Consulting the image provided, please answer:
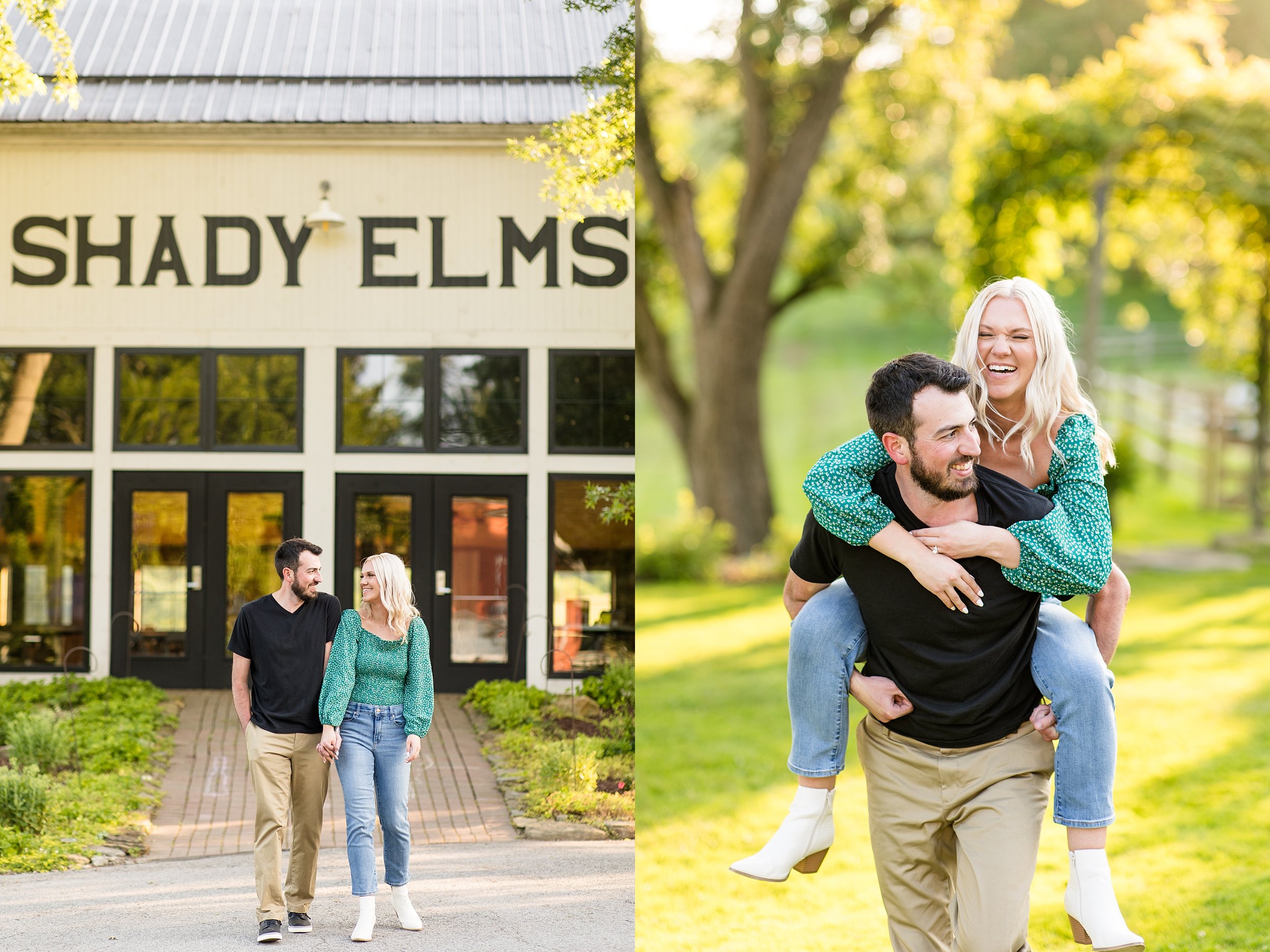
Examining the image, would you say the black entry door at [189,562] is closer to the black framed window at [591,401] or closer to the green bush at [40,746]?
the green bush at [40,746]

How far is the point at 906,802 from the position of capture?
2.57m

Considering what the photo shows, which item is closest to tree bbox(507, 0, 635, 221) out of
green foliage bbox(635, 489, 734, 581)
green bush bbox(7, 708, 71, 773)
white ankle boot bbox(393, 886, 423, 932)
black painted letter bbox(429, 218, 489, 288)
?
black painted letter bbox(429, 218, 489, 288)

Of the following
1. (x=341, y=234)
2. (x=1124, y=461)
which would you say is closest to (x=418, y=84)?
(x=341, y=234)

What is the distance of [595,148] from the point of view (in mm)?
3492

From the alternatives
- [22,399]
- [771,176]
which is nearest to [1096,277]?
[771,176]

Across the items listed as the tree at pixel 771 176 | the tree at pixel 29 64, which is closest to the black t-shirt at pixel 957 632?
the tree at pixel 29 64

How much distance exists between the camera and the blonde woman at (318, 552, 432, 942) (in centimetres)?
306

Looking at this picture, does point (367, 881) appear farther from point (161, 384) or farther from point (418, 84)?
point (418, 84)

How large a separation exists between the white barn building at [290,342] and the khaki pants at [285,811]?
13.6 inches

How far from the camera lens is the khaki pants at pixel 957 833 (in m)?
2.44

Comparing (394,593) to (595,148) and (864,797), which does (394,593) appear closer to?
(595,148)

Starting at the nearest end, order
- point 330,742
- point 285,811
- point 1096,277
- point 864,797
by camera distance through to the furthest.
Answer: point 330,742 < point 285,811 < point 864,797 < point 1096,277

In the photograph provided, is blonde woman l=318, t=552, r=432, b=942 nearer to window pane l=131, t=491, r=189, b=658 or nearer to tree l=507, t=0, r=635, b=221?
window pane l=131, t=491, r=189, b=658

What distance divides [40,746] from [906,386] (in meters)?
2.59
